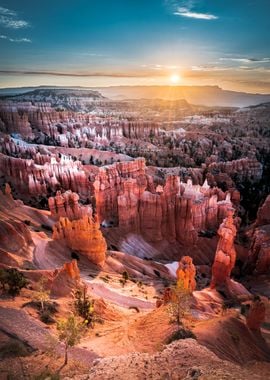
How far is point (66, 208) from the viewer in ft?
124

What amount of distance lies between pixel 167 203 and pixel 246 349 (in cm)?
2808

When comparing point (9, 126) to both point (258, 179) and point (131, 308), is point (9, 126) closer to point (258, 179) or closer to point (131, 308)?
point (258, 179)

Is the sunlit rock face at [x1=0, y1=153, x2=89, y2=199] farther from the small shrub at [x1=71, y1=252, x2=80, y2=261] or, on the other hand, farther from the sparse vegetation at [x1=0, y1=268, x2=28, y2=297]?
the sparse vegetation at [x1=0, y1=268, x2=28, y2=297]

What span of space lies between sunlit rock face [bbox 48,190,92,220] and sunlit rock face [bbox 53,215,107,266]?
6843 millimetres

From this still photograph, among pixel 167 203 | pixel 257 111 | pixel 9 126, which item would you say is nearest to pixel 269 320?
pixel 167 203

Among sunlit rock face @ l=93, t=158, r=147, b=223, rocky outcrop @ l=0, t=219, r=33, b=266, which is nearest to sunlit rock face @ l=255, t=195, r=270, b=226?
sunlit rock face @ l=93, t=158, r=147, b=223

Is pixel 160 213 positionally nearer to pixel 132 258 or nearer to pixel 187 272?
pixel 132 258

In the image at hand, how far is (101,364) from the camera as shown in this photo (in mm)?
11852

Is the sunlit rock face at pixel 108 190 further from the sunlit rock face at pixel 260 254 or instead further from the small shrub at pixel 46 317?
the small shrub at pixel 46 317

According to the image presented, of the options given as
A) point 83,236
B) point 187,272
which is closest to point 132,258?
point 83,236

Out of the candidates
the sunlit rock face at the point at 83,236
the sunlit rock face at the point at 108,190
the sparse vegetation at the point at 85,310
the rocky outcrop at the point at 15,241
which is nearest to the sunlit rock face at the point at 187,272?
the sunlit rock face at the point at 83,236

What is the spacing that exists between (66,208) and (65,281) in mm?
17747

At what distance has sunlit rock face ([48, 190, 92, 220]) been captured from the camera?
37.2 metres

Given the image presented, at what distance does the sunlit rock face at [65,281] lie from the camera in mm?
19609
